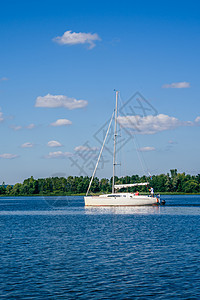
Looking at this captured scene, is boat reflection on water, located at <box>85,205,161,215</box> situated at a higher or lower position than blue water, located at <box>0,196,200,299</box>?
higher

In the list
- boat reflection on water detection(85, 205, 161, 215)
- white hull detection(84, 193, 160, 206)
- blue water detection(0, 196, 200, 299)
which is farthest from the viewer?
white hull detection(84, 193, 160, 206)

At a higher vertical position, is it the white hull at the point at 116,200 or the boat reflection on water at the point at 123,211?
the white hull at the point at 116,200

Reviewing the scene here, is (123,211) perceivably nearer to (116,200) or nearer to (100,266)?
(116,200)

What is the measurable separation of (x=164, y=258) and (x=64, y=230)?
27415mm

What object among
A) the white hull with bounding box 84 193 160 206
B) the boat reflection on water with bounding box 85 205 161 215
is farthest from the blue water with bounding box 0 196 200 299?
the white hull with bounding box 84 193 160 206

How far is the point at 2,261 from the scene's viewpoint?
1403 inches

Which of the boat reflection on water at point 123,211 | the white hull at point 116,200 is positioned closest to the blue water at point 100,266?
the boat reflection on water at point 123,211

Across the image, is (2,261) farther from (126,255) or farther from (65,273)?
(126,255)

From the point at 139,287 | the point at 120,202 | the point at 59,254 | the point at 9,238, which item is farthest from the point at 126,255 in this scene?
the point at 120,202

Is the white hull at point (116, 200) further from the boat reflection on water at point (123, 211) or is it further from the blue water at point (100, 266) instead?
the blue water at point (100, 266)

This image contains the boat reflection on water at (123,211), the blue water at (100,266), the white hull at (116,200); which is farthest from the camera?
the white hull at (116,200)

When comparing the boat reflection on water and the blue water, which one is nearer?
the blue water

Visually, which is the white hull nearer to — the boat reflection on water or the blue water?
the boat reflection on water

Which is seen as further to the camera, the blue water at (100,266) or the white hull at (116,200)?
the white hull at (116,200)
